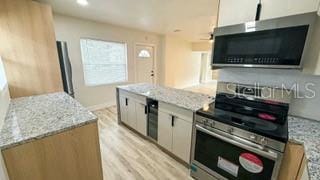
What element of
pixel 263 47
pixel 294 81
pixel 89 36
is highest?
pixel 89 36

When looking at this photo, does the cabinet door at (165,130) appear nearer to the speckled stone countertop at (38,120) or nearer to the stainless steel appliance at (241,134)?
the stainless steel appliance at (241,134)

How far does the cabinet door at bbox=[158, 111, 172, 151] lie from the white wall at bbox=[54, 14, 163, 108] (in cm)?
268

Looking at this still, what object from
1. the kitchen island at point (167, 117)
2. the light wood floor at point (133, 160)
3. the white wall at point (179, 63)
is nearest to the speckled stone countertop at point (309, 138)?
the kitchen island at point (167, 117)

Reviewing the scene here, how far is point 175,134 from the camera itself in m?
2.03

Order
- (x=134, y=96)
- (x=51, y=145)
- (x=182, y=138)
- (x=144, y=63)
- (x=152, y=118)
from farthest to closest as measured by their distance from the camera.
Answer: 1. (x=144, y=63)
2. (x=134, y=96)
3. (x=152, y=118)
4. (x=182, y=138)
5. (x=51, y=145)

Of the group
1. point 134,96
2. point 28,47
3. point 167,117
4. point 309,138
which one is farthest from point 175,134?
point 28,47

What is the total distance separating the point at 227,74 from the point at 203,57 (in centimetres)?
740

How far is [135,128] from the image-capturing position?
2801 mm

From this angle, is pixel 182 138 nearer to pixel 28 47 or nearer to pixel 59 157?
pixel 59 157

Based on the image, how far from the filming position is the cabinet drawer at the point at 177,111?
5.90 ft

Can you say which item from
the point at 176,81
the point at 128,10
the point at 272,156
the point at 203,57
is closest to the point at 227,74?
the point at 272,156

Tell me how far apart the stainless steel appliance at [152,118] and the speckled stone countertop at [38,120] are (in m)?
1.11

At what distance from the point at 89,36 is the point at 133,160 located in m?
3.24

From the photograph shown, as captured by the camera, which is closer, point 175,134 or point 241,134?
point 241,134
